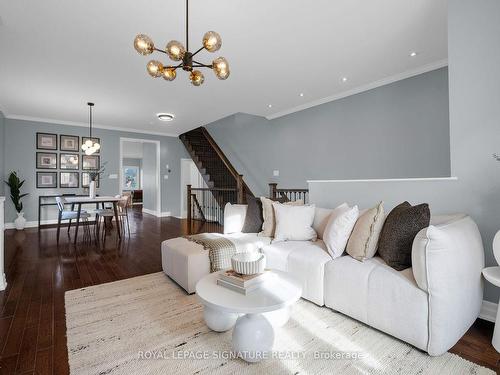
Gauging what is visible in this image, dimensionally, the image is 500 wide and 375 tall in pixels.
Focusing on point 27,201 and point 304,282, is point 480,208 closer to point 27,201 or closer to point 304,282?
point 304,282

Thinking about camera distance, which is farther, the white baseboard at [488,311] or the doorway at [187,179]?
the doorway at [187,179]

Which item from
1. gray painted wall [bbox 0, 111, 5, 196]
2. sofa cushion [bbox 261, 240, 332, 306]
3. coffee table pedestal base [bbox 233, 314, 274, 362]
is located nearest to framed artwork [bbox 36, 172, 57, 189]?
gray painted wall [bbox 0, 111, 5, 196]

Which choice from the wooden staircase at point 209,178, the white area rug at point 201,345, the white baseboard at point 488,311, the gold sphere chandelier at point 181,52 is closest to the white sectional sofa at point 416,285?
the white area rug at point 201,345

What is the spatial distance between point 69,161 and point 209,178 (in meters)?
3.60

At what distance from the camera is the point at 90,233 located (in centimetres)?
556

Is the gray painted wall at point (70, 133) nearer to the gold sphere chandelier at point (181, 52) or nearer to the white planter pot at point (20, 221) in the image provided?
the white planter pot at point (20, 221)

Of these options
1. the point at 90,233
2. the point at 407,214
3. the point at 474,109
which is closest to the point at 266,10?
the point at 474,109

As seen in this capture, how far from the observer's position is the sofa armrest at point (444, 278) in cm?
153

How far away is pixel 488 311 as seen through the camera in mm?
2033

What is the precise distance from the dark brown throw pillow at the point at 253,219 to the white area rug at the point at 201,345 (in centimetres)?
108

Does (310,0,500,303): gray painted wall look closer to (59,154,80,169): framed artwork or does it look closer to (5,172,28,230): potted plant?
(59,154,80,169): framed artwork

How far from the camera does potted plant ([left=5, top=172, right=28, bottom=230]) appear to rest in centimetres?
581

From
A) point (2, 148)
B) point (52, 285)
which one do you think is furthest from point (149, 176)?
point (52, 285)

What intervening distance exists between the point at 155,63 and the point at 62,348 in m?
2.24
